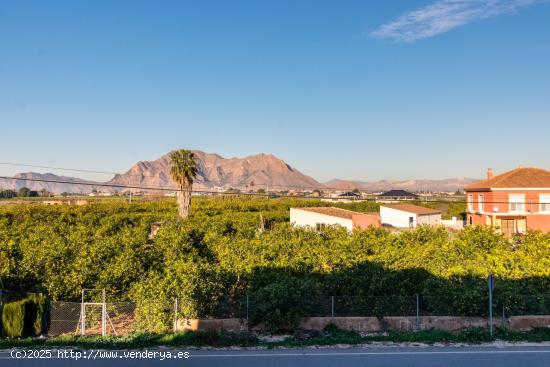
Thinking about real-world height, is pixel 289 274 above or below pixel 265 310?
above

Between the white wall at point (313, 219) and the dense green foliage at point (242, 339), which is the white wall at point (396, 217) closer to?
the white wall at point (313, 219)

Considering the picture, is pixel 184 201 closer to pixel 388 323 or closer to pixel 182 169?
pixel 182 169

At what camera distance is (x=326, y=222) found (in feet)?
174

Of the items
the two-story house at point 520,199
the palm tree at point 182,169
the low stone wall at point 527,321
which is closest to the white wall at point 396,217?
the two-story house at point 520,199

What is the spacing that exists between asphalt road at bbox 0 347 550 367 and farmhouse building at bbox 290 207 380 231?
33.0m

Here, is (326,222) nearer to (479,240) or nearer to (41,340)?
(479,240)

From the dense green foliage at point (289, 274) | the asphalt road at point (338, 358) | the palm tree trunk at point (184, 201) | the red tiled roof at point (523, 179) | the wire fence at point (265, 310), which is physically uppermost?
the red tiled roof at point (523, 179)

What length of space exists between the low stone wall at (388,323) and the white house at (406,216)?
44.8 m

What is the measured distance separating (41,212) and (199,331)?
60.7 meters

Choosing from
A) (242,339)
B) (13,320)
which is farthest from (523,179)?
(13,320)

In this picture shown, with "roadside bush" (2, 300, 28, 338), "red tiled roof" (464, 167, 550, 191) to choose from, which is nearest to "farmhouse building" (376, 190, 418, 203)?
"red tiled roof" (464, 167, 550, 191)

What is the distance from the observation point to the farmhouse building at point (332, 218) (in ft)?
166

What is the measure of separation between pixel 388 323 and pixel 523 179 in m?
47.1

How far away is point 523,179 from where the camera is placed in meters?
56.6
